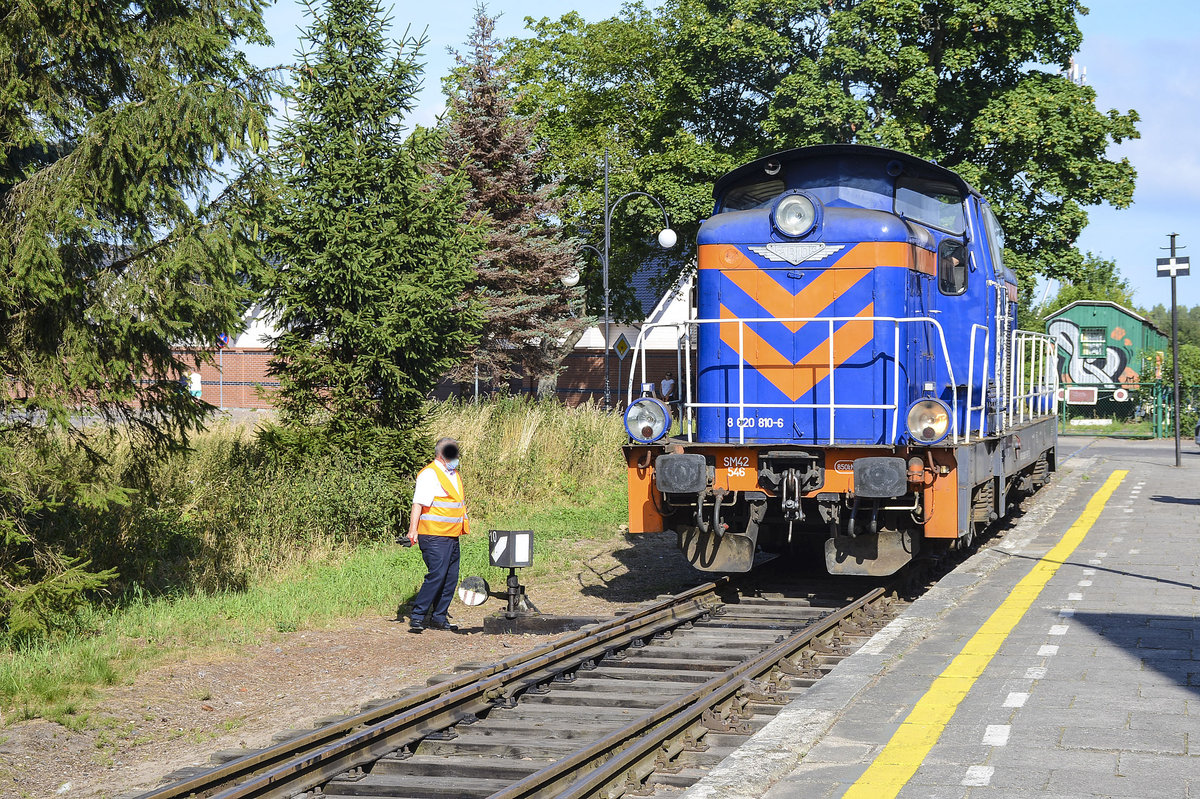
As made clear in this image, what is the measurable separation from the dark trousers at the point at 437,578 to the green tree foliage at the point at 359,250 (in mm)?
3828

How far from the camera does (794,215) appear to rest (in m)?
9.62

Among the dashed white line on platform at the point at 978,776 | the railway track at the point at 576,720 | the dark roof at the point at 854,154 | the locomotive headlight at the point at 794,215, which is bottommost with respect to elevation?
the railway track at the point at 576,720

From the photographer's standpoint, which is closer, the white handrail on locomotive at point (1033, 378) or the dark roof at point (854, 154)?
the dark roof at point (854, 154)

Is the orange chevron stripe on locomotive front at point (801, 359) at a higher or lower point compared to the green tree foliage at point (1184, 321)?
lower

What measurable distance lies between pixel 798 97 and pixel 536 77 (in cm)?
1860

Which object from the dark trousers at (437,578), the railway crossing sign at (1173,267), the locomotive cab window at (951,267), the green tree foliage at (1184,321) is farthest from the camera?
the green tree foliage at (1184,321)

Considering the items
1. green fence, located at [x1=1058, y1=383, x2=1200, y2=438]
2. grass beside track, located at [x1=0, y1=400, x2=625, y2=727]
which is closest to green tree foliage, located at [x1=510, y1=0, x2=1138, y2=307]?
green fence, located at [x1=1058, y1=383, x2=1200, y2=438]

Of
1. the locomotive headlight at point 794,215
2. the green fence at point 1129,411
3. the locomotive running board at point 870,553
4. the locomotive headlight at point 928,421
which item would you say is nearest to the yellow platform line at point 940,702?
the locomotive running board at point 870,553

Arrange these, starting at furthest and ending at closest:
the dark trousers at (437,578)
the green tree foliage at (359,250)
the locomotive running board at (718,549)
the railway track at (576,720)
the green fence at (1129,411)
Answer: the green fence at (1129,411)
the green tree foliage at (359,250)
the locomotive running board at (718,549)
the dark trousers at (437,578)
the railway track at (576,720)

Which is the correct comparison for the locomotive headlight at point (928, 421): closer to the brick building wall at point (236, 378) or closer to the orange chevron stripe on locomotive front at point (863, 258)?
the orange chevron stripe on locomotive front at point (863, 258)

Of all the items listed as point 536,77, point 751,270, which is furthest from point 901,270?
point 536,77

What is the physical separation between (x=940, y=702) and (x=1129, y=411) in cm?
4485

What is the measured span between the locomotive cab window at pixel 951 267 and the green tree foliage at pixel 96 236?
20.6 ft

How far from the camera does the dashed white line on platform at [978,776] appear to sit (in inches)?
185
